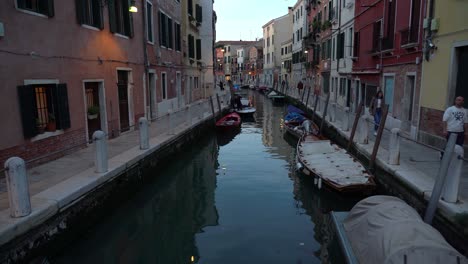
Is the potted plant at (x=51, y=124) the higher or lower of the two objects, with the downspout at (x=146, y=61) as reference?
lower

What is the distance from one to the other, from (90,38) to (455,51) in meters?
8.96

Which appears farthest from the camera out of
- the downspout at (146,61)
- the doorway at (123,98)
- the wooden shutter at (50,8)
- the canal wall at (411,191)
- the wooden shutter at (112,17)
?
the downspout at (146,61)

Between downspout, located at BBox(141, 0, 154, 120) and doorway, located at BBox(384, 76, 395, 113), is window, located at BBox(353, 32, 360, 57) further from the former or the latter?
downspout, located at BBox(141, 0, 154, 120)

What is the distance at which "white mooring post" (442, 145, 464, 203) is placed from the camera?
16.5 ft

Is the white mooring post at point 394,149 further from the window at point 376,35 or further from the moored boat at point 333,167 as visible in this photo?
the window at point 376,35

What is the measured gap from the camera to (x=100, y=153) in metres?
6.69

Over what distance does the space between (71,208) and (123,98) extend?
24.2 ft

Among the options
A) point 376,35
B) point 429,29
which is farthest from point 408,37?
point 376,35

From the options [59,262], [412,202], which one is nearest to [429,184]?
[412,202]

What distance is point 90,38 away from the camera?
31.7 ft

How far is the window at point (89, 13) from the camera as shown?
29.5 feet

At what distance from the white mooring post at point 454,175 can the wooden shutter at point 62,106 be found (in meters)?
7.65

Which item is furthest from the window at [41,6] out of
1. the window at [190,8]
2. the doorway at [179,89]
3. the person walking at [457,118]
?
the window at [190,8]

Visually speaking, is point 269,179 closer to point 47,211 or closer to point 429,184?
point 429,184
